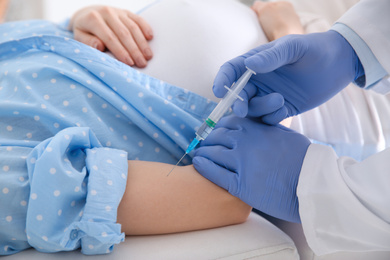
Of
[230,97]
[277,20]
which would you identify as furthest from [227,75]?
[277,20]

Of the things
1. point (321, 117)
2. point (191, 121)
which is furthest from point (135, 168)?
point (321, 117)

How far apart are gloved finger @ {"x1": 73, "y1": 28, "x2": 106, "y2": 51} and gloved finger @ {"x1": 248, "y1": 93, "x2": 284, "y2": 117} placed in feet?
1.57

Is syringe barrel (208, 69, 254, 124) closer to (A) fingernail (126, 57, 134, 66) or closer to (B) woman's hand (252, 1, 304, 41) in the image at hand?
(A) fingernail (126, 57, 134, 66)

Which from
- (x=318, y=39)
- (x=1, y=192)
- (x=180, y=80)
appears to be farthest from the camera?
(x=180, y=80)

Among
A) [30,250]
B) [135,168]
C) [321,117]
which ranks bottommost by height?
[30,250]

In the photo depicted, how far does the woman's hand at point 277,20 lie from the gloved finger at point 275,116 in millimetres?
428

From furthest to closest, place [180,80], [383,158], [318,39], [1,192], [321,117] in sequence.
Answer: [321,117]
[180,80]
[318,39]
[383,158]
[1,192]

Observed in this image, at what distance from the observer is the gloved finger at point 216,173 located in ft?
2.50

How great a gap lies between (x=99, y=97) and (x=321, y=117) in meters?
0.66

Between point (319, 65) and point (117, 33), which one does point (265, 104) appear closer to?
point (319, 65)

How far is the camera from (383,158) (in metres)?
0.73

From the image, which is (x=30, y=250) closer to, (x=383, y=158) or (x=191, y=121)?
(x=191, y=121)

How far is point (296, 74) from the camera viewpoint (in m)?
0.85

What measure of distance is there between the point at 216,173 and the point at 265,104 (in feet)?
0.60
